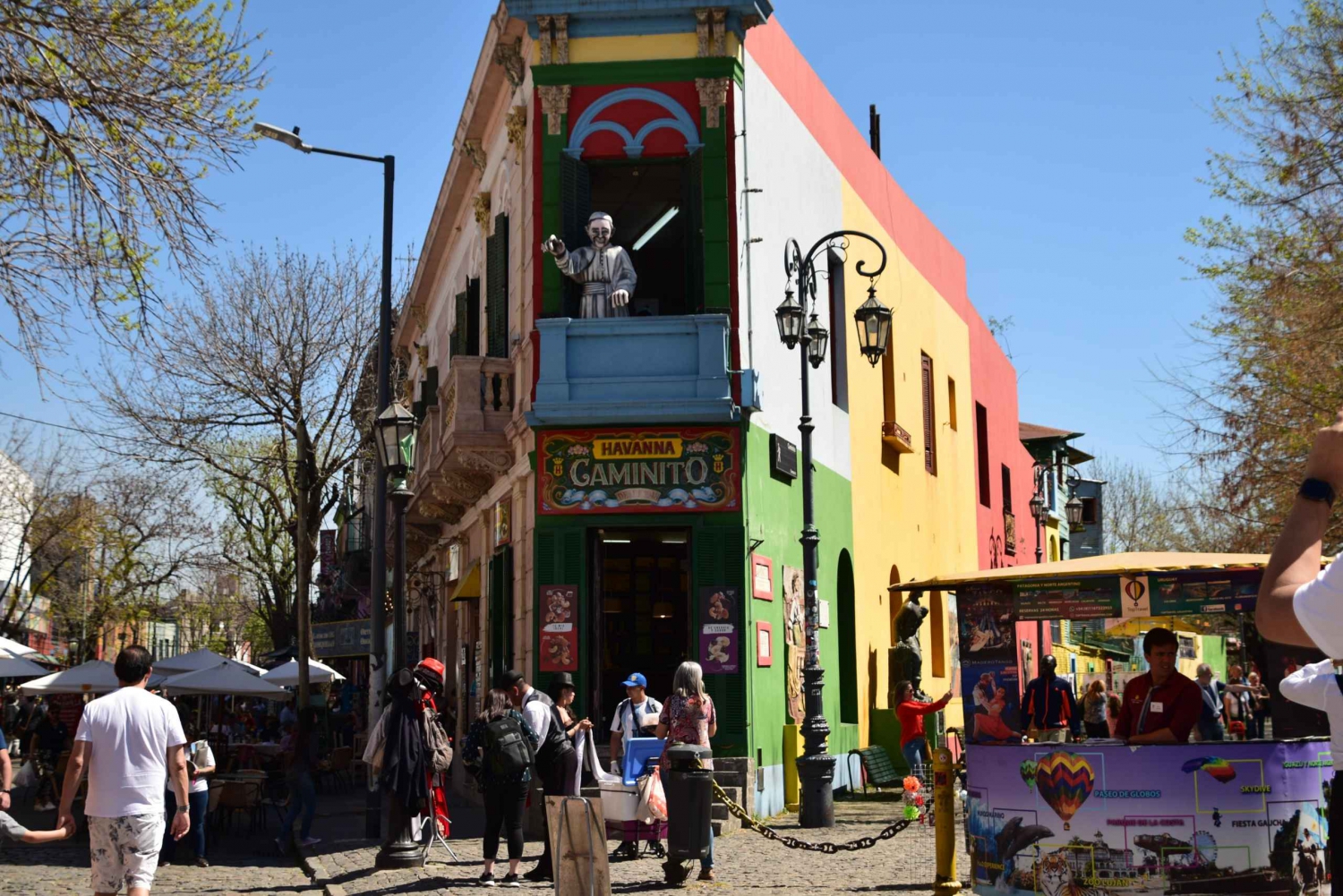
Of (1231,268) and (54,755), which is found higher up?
(1231,268)

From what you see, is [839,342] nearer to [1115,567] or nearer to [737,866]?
[737,866]

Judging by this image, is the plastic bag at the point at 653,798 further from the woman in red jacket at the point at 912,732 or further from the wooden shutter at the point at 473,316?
the wooden shutter at the point at 473,316

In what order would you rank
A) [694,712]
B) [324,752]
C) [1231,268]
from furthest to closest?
[324,752]
[1231,268]
[694,712]

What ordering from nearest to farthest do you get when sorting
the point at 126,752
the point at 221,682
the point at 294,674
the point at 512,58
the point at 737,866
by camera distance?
the point at 126,752 < the point at 737,866 < the point at 512,58 < the point at 221,682 < the point at 294,674

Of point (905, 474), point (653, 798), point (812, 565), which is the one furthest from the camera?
point (905, 474)

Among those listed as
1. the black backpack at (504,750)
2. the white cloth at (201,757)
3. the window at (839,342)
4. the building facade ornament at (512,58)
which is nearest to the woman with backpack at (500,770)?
the black backpack at (504,750)

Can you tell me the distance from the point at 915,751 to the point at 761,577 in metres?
2.89

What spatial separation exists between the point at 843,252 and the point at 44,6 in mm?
14005

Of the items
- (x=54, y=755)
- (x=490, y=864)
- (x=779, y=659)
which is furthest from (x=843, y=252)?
(x=54, y=755)

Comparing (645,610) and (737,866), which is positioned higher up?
(645,610)

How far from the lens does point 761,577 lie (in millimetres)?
17141

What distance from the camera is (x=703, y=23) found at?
17.1 m

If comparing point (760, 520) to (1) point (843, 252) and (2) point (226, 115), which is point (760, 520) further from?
(2) point (226, 115)

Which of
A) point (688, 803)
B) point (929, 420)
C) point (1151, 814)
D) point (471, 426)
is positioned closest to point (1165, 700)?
point (1151, 814)
